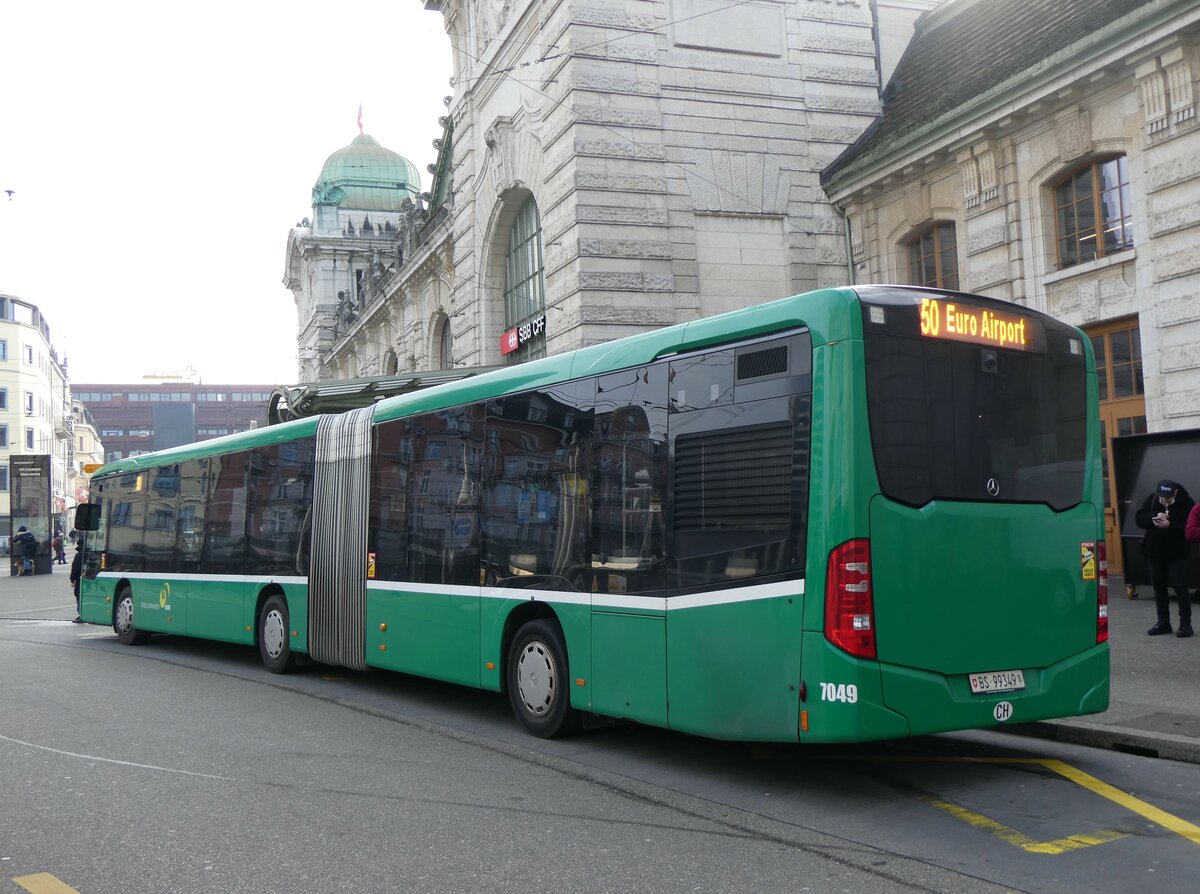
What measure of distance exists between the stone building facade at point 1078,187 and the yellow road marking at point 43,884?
14.1 meters

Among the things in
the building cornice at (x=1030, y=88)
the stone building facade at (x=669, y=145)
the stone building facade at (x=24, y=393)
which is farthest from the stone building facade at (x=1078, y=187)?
the stone building facade at (x=24, y=393)

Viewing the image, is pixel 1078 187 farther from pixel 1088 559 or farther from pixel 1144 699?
pixel 1088 559

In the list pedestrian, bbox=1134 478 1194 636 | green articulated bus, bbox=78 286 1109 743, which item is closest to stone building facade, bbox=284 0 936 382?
pedestrian, bbox=1134 478 1194 636

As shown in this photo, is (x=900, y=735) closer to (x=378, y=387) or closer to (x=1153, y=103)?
(x=1153, y=103)

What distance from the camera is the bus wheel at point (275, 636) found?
1341 centimetres

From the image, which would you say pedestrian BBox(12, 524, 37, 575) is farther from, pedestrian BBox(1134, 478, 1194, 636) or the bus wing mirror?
pedestrian BBox(1134, 478, 1194, 636)

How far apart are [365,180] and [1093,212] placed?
53221 millimetres

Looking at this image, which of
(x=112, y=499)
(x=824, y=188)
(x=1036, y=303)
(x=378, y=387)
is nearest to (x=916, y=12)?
(x=824, y=188)

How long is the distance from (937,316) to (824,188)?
56.7 feet

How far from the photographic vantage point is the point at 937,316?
6.95 metres

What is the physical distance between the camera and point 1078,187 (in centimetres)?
1734

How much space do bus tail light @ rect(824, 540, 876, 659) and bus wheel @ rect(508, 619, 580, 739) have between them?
106 inches

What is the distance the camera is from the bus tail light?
252 inches

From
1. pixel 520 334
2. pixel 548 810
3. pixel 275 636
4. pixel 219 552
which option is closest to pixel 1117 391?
pixel 275 636
